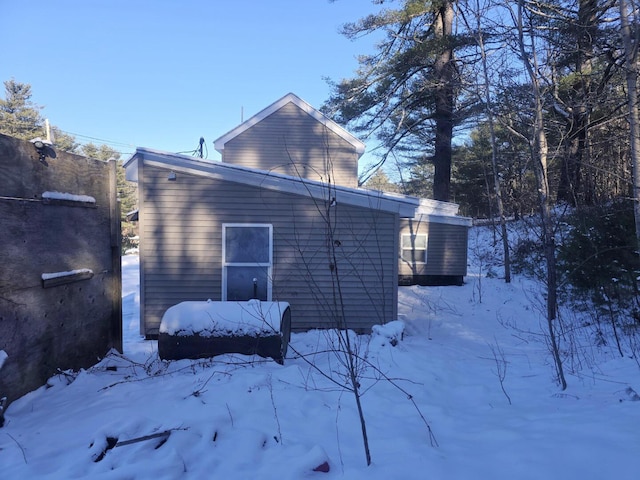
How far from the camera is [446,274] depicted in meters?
14.9

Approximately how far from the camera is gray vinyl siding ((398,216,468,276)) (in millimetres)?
14906

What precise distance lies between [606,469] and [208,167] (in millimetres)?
6886

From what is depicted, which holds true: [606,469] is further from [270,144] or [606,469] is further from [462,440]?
[270,144]

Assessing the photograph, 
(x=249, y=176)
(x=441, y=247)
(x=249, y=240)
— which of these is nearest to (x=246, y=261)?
(x=249, y=240)

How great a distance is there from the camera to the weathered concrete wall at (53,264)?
3539 mm

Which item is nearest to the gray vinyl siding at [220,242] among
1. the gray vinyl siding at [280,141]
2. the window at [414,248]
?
the gray vinyl siding at [280,141]

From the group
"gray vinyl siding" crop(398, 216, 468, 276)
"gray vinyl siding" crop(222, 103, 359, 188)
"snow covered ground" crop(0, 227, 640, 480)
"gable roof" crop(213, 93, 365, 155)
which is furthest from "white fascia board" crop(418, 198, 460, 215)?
"snow covered ground" crop(0, 227, 640, 480)

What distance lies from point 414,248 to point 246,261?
911 centimetres

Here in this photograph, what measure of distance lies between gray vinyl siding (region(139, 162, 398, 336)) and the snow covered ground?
1.98 meters

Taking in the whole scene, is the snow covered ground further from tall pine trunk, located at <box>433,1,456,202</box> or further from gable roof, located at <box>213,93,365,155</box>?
tall pine trunk, located at <box>433,1,456,202</box>

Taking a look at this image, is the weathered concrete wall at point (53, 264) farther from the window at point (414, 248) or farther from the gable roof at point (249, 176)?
the window at point (414, 248)

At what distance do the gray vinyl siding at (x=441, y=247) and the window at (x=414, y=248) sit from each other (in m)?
0.15

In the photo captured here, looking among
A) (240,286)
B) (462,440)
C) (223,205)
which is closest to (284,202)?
(223,205)

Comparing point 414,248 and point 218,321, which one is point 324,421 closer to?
point 218,321
